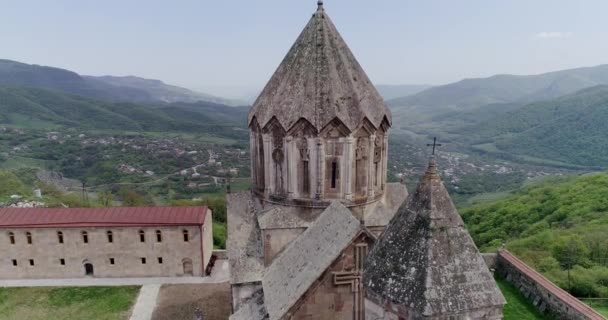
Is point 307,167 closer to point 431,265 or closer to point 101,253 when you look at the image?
point 431,265

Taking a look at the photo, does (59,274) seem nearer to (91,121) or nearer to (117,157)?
(117,157)

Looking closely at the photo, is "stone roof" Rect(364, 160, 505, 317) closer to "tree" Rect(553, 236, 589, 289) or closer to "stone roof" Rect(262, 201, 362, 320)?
"stone roof" Rect(262, 201, 362, 320)

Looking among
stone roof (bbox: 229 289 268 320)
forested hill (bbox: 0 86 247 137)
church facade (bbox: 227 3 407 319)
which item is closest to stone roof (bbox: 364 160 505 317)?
church facade (bbox: 227 3 407 319)

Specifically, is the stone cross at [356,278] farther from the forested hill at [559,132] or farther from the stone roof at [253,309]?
the forested hill at [559,132]

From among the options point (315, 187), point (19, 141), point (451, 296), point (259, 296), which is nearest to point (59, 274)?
point (259, 296)

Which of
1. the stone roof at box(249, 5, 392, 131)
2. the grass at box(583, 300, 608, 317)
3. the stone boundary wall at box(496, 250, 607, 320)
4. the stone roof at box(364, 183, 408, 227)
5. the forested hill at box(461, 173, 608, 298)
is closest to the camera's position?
the stone roof at box(249, 5, 392, 131)

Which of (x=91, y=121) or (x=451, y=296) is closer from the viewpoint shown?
(x=451, y=296)

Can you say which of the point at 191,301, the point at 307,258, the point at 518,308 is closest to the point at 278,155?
the point at 307,258
